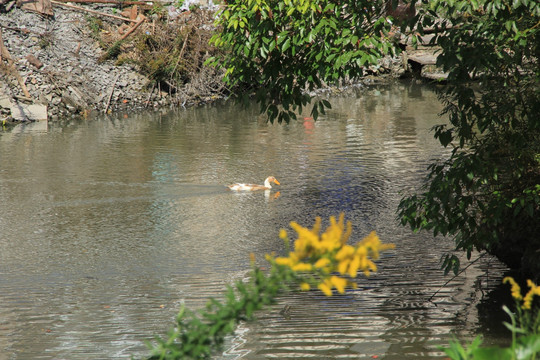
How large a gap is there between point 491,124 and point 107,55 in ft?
67.4

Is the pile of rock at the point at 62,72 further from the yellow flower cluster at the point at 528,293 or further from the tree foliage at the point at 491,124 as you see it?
the yellow flower cluster at the point at 528,293

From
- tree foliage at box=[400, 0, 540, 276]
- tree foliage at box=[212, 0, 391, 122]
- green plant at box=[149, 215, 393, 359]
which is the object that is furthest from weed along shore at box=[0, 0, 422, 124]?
green plant at box=[149, 215, 393, 359]

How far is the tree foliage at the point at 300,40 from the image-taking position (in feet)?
20.5

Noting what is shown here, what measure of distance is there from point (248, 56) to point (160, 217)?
5234 mm

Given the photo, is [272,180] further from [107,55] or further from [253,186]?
[107,55]

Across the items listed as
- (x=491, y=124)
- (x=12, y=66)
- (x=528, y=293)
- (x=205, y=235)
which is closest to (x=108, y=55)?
(x=12, y=66)

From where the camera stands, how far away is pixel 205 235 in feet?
34.3

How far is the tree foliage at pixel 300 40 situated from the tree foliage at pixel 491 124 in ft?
1.93

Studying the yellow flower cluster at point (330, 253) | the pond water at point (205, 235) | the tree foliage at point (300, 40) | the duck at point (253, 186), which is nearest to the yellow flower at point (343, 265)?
the yellow flower cluster at point (330, 253)

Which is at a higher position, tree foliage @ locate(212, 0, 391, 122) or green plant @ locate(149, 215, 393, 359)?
tree foliage @ locate(212, 0, 391, 122)

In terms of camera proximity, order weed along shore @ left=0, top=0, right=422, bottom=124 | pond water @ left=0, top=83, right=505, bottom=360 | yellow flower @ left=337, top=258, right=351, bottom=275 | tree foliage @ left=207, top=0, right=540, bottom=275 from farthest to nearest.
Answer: weed along shore @ left=0, top=0, right=422, bottom=124, pond water @ left=0, top=83, right=505, bottom=360, tree foliage @ left=207, top=0, right=540, bottom=275, yellow flower @ left=337, top=258, right=351, bottom=275

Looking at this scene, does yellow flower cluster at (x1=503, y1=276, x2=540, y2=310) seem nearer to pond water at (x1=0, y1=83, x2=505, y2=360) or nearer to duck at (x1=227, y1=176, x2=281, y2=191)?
pond water at (x1=0, y1=83, x2=505, y2=360)

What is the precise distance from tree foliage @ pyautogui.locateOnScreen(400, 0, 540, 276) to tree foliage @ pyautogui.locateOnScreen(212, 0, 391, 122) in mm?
588

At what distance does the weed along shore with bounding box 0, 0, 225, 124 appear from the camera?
23688 mm
